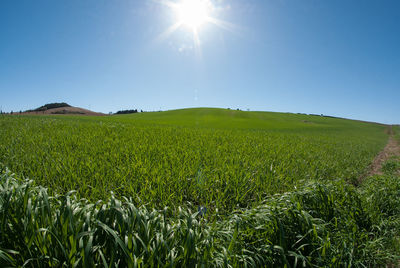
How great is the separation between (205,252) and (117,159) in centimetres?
394

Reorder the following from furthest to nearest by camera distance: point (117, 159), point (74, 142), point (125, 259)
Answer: point (74, 142)
point (117, 159)
point (125, 259)

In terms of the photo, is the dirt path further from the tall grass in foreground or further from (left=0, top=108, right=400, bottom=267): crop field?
the tall grass in foreground

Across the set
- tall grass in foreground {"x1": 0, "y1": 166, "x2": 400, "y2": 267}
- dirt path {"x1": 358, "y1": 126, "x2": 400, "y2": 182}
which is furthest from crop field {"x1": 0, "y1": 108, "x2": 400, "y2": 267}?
dirt path {"x1": 358, "y1": 126, "x2": 400, "y2": 182}

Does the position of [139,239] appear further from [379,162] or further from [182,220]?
[379,162]

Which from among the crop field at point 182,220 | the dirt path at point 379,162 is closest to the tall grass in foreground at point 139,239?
the crop field at point 182,220

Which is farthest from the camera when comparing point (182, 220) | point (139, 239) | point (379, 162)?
point (379, 162)

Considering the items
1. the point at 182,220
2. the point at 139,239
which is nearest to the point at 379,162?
the point at 182,220

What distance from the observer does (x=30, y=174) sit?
3.51 metres

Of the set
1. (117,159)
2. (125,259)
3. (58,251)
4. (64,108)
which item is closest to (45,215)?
(58,251)

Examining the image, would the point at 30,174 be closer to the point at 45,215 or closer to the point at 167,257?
the point at 45,215

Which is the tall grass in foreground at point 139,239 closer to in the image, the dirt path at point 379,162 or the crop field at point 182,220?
the crop field at point 182,220

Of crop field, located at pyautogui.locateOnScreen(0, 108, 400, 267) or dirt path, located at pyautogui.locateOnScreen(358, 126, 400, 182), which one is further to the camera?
dirt path, located at pyautogui.locateOnScreen(358, 126, 400, 182)

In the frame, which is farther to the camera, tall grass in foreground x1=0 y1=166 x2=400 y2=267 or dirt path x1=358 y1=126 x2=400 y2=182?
dirt path x1=358 y1=126 x2=400 y2=182

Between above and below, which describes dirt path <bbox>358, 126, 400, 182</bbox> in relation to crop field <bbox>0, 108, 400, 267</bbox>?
below
